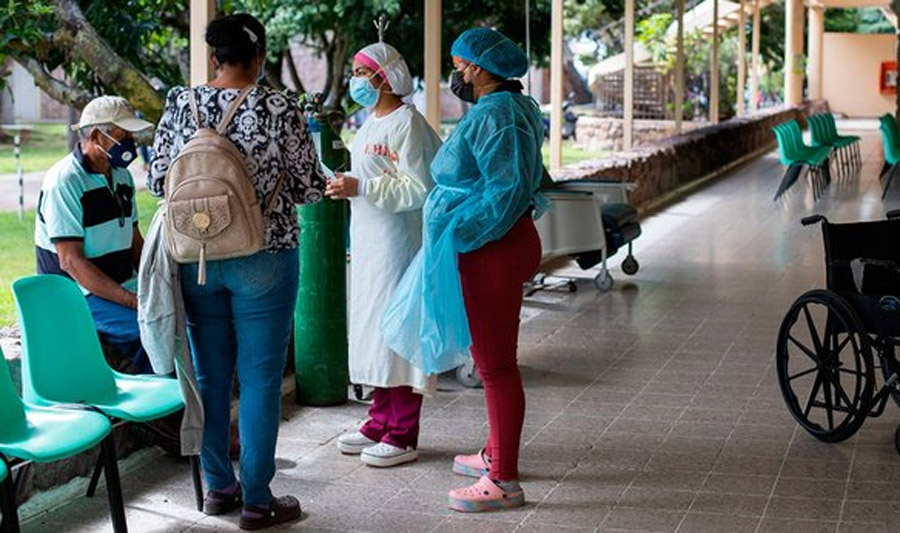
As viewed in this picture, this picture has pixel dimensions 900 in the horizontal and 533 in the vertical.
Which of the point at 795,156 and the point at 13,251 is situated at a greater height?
the point at 795,156

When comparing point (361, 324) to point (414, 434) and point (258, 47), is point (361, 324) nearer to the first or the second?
point (414, 434)

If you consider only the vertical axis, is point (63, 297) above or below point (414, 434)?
above

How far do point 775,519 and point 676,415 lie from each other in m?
1.42

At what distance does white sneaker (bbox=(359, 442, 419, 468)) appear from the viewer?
5.30m

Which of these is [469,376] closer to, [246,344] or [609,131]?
[246,344]

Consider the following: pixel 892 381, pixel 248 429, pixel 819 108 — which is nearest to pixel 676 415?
pixel 892 381

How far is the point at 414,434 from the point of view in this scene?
540 centimetres

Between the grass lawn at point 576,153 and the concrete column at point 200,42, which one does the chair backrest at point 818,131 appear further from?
the concrete column at point 200,42

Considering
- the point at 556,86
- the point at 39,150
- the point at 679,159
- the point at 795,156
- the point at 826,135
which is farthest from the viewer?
the point at 39,150

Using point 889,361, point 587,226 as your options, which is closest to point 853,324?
point 889,361

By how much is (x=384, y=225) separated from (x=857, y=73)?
38.6 meters

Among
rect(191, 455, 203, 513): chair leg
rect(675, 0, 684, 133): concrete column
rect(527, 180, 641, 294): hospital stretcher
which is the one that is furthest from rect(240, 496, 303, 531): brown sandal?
rect(675, 0, 684, 133): concrete column

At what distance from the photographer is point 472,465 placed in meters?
5.18

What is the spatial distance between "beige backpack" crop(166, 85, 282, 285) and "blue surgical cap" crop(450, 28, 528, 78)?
0.89 meters
